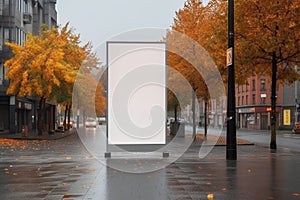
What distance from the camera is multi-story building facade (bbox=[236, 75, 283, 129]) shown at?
89.3 meters

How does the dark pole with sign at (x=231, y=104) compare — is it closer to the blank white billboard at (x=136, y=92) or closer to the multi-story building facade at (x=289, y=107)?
the blank white billboard at (x=136, y=92)

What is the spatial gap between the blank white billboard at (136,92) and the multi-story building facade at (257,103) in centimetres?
6989

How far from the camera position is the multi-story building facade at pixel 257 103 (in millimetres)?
89350

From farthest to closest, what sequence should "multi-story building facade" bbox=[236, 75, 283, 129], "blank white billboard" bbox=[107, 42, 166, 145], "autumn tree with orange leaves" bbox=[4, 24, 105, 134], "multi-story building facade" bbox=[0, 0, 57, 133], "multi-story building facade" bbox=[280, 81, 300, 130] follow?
1. "multi-story building facade" bbox=[236, 75, 283, 129]
2. "multi-story building facade" bbox=[280, 81, 300, 130]
3. "multi-story building facade" bbox=[0, 0, 57, 133]
4. "autumn tree with orange leaves" bbox=[4, 24, 105, 134]
5. "blank white billboard" bbox=[107, 42, 166, 145]

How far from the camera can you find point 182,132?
148ft

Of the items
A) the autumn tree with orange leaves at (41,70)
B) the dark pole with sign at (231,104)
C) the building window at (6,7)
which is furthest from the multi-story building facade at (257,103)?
the dark pole with sign at (231,104)

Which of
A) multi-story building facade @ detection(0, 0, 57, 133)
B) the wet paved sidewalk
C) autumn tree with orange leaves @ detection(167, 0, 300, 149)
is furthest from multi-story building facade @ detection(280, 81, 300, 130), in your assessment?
the wet paved sidewalk

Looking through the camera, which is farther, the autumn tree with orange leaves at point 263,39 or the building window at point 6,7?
the building window at point 6,7

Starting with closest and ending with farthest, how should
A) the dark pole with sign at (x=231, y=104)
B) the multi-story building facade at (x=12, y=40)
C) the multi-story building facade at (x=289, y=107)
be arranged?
1. the dark pole with sign at (x=231, y=104)
2. the multi-story building facade at (x=12, y=40)
3. the multi-story building facade at (x=289, y=107)

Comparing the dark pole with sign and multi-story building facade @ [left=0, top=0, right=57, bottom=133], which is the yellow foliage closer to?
multi-story building facade @ [left=0, top=0, right=57, bottom=133]

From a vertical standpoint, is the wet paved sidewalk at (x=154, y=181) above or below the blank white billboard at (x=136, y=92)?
below

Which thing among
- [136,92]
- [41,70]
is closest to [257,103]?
[41,70]

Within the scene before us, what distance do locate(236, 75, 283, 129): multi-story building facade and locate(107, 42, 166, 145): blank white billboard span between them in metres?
69.9

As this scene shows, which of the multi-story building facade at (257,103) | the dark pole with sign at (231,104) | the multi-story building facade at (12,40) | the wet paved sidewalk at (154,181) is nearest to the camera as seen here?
the wet paved sidewalk at (154,181)
